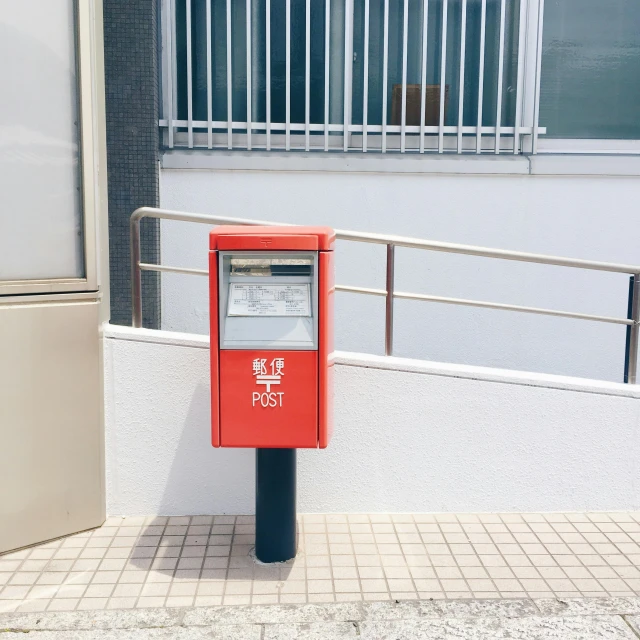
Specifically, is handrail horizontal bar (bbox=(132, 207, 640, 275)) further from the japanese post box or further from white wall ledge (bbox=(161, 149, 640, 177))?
white wall ledge (bbox=(161, 149, 640, 177))

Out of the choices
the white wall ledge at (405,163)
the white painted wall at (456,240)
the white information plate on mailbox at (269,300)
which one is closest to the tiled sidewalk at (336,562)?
the white information plate on mailbox at (269,300)

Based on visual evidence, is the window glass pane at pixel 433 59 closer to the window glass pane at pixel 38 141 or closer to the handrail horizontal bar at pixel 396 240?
the handrail horizontal bar at pixel 396 240

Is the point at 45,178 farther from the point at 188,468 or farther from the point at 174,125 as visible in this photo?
the point at 174,125

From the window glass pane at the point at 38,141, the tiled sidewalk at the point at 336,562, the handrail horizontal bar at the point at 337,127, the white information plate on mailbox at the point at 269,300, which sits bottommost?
the tiled sidewalk at the point at 336,562

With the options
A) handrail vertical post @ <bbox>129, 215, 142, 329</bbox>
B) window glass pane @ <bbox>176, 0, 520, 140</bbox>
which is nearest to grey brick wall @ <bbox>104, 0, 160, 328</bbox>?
window glass pane @ <bbox>176, 0, 520, 140</bbox>

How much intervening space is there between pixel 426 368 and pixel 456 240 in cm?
248

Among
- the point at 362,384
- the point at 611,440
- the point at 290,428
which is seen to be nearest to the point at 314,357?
the point at 290,428

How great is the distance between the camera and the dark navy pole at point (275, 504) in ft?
11.8

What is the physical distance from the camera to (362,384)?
4.18 metres

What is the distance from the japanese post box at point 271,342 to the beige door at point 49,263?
36.0 inches

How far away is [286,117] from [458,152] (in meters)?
1.49

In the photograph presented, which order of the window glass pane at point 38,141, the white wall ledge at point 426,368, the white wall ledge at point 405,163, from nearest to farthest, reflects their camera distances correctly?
the window glass pane at point 38,141 < the white wall ledge at point 426,368 < the white wall ledge at point 405,163

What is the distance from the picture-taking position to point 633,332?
4.43 m

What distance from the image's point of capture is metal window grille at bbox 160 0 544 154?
6418 mm
